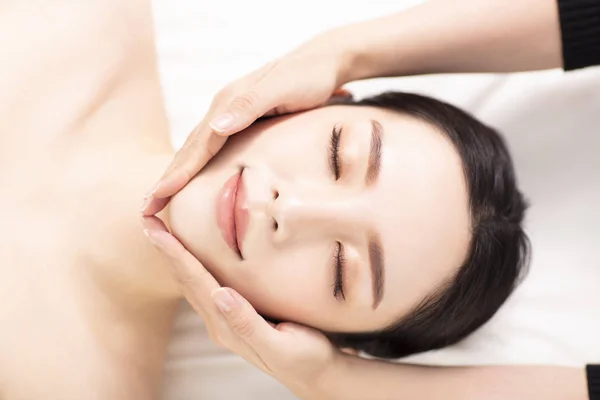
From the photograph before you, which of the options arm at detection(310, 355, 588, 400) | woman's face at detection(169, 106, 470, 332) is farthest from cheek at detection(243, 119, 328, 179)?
arm at detection(310, 355, 588, 400)

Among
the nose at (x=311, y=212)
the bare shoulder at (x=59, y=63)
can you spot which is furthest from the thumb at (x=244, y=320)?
the bare shoulder at (x=59, y=63)

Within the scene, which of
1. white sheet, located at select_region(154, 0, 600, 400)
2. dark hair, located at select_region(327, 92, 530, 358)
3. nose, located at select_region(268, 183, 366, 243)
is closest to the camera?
nose, located at select_region(268, 183, 366, 243)

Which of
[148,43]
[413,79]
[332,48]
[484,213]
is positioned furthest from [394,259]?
[148,43]

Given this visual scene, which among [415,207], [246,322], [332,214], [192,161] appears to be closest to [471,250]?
[415,207]

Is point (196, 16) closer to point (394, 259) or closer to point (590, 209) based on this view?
point (394, 259)

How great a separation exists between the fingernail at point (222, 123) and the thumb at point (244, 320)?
0.28 meters

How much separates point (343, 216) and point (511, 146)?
70 centimetres

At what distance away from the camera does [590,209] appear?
5.20ft

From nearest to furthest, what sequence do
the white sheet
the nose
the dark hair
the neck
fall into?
the nose → the dark hair → the neck → the white sheet

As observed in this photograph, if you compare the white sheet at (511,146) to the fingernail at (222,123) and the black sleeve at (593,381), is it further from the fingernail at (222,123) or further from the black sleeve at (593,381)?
the fingernail at (222,123)

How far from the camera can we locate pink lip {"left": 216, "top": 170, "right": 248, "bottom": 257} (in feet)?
3.64

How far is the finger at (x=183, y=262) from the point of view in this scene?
1.14 m

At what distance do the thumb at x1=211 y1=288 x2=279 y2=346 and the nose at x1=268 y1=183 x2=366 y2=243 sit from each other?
130 mm

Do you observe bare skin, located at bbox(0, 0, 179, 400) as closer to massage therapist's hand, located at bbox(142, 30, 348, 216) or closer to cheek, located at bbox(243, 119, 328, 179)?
massage therapist's hand, located at bbox(142, 30, 348, 216)
